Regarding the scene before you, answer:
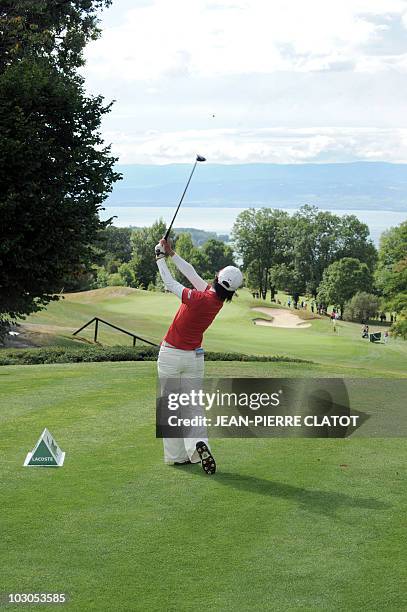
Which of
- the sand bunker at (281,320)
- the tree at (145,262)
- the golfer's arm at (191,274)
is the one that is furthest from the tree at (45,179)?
the tree at (145,262)

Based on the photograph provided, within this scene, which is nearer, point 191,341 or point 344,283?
point 191,341

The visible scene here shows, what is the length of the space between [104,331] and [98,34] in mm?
22015

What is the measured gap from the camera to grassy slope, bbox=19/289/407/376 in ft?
192

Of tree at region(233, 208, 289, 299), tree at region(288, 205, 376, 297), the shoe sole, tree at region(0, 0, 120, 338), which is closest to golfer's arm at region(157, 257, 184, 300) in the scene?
the shoe sole

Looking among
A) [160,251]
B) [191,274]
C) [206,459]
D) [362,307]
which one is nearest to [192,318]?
[191,274]

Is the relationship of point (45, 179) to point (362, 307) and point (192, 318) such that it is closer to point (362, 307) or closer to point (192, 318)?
point (192, 318)

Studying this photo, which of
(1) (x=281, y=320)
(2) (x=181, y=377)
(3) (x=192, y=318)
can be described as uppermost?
(3) (x=192, y=318)

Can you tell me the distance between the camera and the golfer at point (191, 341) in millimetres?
11445

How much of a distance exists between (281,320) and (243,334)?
14890mm

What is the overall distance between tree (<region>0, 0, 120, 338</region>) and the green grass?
1562 centimetres

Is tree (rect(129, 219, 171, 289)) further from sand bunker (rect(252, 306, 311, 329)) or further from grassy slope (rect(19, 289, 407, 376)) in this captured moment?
sand bunker (rect(252, 306, 311, 329))

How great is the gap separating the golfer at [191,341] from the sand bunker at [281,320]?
6895cm

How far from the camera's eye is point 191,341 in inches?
456

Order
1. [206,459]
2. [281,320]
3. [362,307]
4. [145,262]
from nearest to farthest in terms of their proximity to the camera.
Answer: [206,459], [281,320], [362,307], [145,262]
